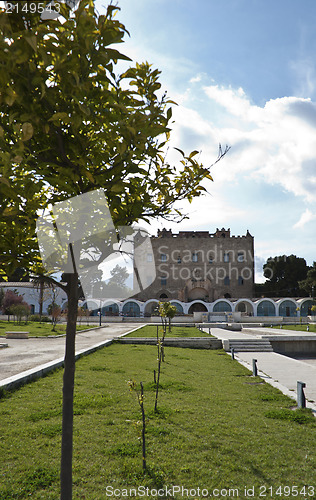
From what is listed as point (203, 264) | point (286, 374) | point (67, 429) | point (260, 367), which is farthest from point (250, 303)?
point (67, 429)

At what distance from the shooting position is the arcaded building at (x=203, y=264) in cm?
6550

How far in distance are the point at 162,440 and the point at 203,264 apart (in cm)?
6201

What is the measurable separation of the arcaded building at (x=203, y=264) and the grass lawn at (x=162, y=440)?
55536 mm

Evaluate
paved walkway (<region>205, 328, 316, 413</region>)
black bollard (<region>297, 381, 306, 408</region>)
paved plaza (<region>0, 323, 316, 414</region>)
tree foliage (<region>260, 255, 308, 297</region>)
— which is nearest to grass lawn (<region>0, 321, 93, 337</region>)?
paved plaza (<region>0, 323, 316, 414</region>)

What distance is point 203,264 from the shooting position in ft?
220

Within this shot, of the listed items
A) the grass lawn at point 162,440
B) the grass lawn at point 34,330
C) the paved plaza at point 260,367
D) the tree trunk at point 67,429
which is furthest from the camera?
the grass lawn at point 34,330

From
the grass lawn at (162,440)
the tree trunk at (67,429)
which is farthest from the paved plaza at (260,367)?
the tree trunk at (67,429)

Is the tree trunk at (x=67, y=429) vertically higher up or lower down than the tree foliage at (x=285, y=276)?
lower down

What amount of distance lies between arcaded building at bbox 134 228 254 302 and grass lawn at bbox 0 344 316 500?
5554 centimetres

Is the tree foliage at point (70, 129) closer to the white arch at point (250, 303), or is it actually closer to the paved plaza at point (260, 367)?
the paved plaza at point (260, 367)

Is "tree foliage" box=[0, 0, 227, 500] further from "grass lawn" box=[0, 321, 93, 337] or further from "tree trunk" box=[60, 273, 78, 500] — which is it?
"grass lawn" box=[0, 321, 93, 337]

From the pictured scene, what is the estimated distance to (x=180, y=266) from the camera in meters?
67.4

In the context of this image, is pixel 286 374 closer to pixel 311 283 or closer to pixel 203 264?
pixel 311 283

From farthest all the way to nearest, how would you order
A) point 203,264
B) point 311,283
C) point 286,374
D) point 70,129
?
point 203,264, point 311,283, point 286,374, point 70,129
